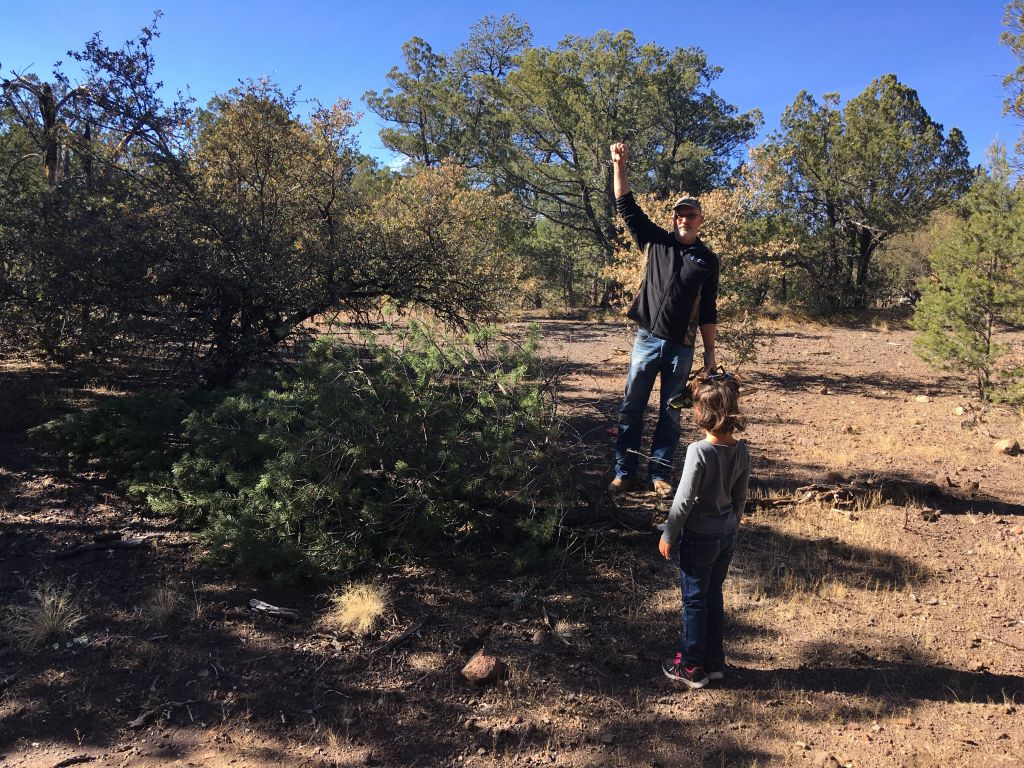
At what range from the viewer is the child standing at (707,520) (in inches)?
108

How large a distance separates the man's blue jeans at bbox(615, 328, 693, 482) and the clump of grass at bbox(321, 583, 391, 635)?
6.30 ft

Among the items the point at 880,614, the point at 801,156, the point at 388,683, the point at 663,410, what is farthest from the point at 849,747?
the point at 801,156

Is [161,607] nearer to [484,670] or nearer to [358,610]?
[358,610]

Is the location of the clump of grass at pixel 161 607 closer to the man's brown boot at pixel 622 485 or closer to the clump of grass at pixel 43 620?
the clump of grass at pixel 43 620

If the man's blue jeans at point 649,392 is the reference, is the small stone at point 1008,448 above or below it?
below

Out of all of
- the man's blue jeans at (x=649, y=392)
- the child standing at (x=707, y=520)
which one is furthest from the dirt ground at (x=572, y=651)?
the man's blue jeans at (x=649, y=392)

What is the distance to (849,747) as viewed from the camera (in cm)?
256

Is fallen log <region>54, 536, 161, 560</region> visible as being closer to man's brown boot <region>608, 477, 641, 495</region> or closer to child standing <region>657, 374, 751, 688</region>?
man's brown boot <region>608, 477, 641, 495</region>

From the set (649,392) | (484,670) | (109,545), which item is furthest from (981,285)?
(109,545)

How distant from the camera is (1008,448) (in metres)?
6.34

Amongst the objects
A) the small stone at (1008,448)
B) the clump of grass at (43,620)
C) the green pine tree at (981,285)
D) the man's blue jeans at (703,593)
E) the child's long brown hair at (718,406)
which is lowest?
the clump of grass at (43,620)

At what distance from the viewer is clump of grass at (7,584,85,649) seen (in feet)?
10.6

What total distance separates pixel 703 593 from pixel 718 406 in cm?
82

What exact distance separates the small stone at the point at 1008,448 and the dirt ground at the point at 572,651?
1280 millimetres
